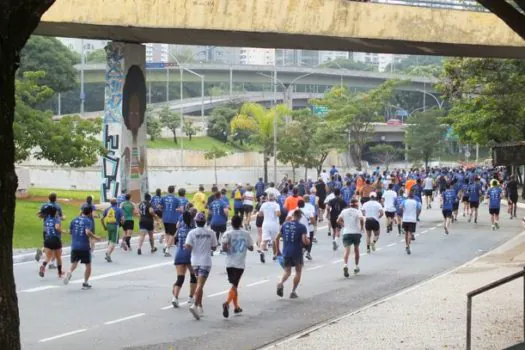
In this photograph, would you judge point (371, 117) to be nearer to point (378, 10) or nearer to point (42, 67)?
point (42, 67)

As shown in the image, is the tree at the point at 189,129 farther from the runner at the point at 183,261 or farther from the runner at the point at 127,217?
the runner at the point at 183,261

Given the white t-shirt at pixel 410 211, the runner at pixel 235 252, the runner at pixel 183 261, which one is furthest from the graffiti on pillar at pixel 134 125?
the runner at pixel 235 252

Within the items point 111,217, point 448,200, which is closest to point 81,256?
point 111,217

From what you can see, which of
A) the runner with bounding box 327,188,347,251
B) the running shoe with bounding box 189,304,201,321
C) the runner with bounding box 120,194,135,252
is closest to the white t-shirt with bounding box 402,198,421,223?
the runner with bounding box 327,188,347,251

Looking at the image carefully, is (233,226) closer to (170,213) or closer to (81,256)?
(81,256)

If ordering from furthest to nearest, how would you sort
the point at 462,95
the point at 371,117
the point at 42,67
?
the point at 42,67 → the point at 371,117 → the point at 462,95

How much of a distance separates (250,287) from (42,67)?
63.9 m

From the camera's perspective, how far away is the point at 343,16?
1021 inches

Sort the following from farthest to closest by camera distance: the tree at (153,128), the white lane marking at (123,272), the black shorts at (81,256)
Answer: the tree at (153,128), the white lane marking at (123,272), the black shorts at (81,256)

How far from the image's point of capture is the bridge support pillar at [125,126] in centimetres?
3447

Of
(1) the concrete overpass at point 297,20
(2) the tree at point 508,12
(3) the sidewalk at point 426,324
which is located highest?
(1) the concrete overpass at point 297,20

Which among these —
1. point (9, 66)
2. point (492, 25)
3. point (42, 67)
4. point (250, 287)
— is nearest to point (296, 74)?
point (42, 67)

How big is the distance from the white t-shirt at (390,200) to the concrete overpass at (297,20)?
240 inches

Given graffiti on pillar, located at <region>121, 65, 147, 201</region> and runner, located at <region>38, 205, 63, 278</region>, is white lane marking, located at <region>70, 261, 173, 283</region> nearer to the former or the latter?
runner, located at <region>38, 205, 63, 278</region>
